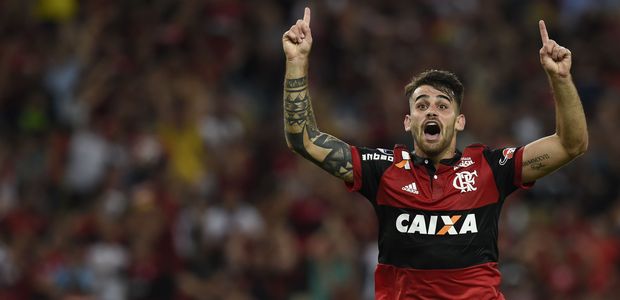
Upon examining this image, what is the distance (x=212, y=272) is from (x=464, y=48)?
19.0 ft

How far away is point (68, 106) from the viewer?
14.6 meters

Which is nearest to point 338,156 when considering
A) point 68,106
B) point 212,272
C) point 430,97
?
point 430,97

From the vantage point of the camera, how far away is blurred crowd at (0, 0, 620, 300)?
42.8 feet

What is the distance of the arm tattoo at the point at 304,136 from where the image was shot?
23.3ft

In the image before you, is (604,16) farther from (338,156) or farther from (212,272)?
(338,156)

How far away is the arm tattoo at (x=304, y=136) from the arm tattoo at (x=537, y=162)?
1.00m

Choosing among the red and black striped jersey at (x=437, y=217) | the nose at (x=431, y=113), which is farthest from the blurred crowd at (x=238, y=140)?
the nose at (x=431, y=113)

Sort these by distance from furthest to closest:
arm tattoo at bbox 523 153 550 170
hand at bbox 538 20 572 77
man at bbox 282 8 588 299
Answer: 1. arm tattoo at bbox 523 153 550 170
2. man at bbox 282 8 588 299
3. hand at bbox 538 20 572 77

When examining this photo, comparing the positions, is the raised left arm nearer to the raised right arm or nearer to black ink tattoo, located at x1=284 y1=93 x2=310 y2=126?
the raised right arm

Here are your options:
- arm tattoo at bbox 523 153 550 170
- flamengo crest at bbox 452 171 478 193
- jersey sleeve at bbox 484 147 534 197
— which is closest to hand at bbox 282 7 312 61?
flamengo crest at bbox 452 171 478 193

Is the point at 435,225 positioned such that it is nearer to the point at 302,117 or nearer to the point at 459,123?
the point at 459,123

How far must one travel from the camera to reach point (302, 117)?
7133mm

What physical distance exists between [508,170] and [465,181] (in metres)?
0.26

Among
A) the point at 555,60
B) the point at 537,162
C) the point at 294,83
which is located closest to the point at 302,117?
the point at 294,83
